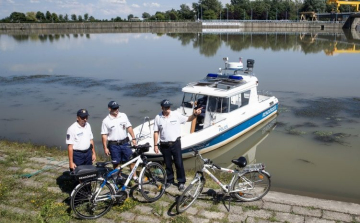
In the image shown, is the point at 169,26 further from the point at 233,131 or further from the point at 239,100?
the point at 233,131

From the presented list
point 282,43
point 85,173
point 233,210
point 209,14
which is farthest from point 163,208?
point 209,14

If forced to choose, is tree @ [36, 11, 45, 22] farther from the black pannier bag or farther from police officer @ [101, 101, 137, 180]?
the black pannier bag

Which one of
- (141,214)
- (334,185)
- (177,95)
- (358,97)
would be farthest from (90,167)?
(358,97)

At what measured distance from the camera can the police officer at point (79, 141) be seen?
18.0ft

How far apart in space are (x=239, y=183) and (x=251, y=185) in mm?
220

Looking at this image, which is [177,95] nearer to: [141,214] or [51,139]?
[51,139]

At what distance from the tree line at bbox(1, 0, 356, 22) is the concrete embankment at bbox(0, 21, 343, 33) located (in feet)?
32.9

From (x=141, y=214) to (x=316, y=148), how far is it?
7.23 meters

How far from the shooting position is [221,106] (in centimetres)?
1095

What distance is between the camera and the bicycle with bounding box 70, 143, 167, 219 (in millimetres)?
5188

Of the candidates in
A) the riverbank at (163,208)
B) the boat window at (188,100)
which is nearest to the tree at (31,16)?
the boat window at (188,100)

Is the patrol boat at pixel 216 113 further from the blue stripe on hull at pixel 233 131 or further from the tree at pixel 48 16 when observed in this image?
the tree at pixel 48 16

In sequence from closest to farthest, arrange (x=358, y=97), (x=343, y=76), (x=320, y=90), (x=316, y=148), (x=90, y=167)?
(x=90, y=167) < (x=316, y=148) < (x=358, y=97) < (x=320, y=90) < (x=343, y=76)

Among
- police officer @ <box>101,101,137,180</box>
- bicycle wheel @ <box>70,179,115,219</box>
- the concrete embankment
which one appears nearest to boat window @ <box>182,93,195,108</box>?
police officer @ <box>101,101,137,180</box>
